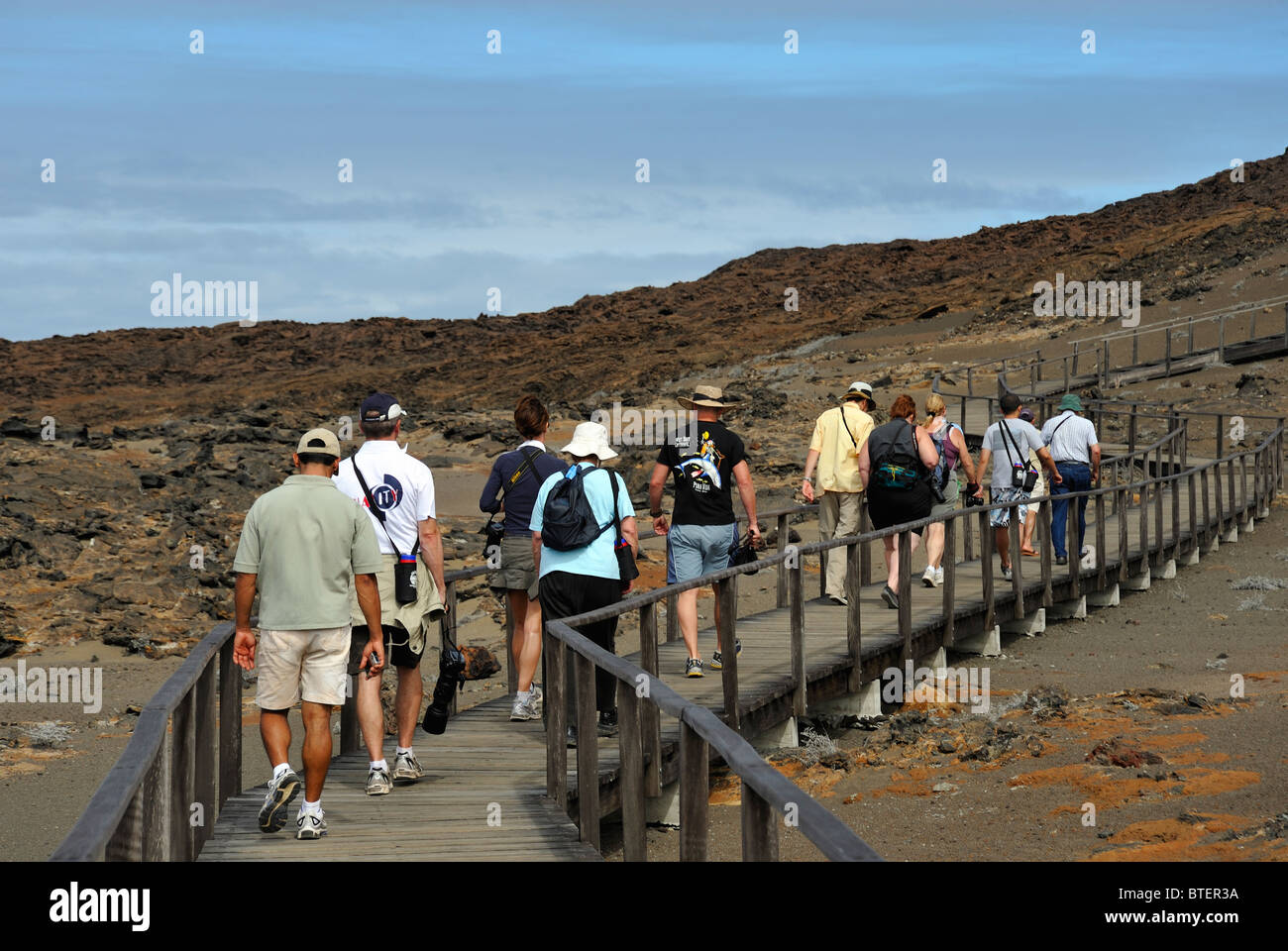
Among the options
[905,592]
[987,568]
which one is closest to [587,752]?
[905,592]

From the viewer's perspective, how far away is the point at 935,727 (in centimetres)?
985

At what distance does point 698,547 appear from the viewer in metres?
8.54

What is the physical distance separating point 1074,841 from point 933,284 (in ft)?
268

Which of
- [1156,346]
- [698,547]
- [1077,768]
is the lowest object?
[1077,768]

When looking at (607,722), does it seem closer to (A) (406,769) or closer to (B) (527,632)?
(B) (527,632)

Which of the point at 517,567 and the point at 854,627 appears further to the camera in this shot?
the point at 854,627

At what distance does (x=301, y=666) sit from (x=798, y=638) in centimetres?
373

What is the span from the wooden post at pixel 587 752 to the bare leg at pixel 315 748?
1.03m

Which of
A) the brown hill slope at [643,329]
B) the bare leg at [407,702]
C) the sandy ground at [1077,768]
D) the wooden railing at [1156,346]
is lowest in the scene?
the sandy ground at [1077,768]

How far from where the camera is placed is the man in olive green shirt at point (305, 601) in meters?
5.82

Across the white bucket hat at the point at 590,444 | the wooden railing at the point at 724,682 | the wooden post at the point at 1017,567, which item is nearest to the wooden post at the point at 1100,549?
the wooden railing at the point at 724,682

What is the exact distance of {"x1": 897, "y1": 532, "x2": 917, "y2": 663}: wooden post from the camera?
10.2 m

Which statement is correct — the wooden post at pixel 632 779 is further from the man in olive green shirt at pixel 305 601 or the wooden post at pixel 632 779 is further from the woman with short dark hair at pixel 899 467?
the woman with short dark hair at pixel 899 467
